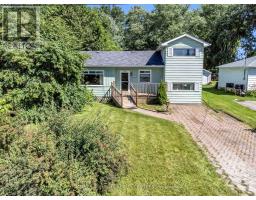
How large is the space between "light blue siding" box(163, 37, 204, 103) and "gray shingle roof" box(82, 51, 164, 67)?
121 cm

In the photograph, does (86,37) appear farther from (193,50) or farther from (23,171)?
(23,171)

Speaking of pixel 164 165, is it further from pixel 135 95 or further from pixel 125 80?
pixel 125 80

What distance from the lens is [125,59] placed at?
21703 mm

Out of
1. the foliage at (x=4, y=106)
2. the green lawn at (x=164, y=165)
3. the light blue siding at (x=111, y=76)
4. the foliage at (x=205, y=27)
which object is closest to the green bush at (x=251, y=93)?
the light blue siding at (x=111, y=76)

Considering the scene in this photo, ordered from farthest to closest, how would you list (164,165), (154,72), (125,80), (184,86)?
1. (125,80)
2. (154,72)
3. (184,86)
4. (164,165)

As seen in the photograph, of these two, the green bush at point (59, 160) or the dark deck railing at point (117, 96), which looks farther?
the dark deck railing at point (117, 96)

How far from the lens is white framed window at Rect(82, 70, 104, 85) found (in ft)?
67.8

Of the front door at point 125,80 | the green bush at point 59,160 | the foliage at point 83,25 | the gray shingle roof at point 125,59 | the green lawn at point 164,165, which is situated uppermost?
the foliage at point 83,25

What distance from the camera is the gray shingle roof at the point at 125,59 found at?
68.0 feet

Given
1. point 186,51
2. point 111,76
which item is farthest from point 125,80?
point 186,51

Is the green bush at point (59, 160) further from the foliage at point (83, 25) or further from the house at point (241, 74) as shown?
the house at point (241, 74)

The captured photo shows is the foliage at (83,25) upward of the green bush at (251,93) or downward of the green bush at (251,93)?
upward

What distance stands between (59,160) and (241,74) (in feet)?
88.0

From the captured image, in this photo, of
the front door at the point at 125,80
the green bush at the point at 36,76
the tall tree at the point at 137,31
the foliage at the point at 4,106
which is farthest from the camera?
the tall tree at the point at 137,31
